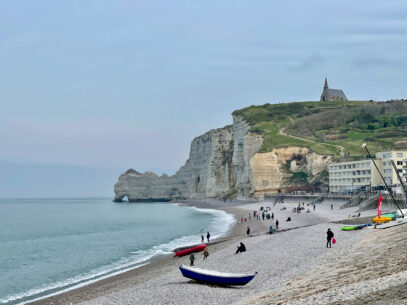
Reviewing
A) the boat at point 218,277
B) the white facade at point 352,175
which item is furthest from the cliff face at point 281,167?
the boat at point 218,277

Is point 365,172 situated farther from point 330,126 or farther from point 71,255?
point 330,126

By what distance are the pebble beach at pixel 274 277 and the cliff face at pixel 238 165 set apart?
82.5 meters

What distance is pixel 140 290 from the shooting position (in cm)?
2683

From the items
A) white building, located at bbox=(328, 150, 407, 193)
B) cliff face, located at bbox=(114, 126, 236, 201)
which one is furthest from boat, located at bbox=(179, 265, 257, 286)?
cliff face, located at bbox=(114, 126, 236, 201)

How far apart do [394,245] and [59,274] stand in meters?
28.7

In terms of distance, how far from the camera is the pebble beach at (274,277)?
15422mm

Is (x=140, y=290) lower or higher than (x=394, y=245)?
lower

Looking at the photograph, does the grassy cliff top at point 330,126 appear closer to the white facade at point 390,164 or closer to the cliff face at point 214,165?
the cliff face at point 214,165

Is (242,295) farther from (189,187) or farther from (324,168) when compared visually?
(189,187)

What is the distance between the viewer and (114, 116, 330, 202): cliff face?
127 metres

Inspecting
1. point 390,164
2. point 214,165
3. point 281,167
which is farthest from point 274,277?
point 214,165

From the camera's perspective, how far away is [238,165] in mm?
144375

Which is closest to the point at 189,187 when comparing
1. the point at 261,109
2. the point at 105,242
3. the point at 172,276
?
the point at 261,109

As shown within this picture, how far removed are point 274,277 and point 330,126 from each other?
149873 mm
